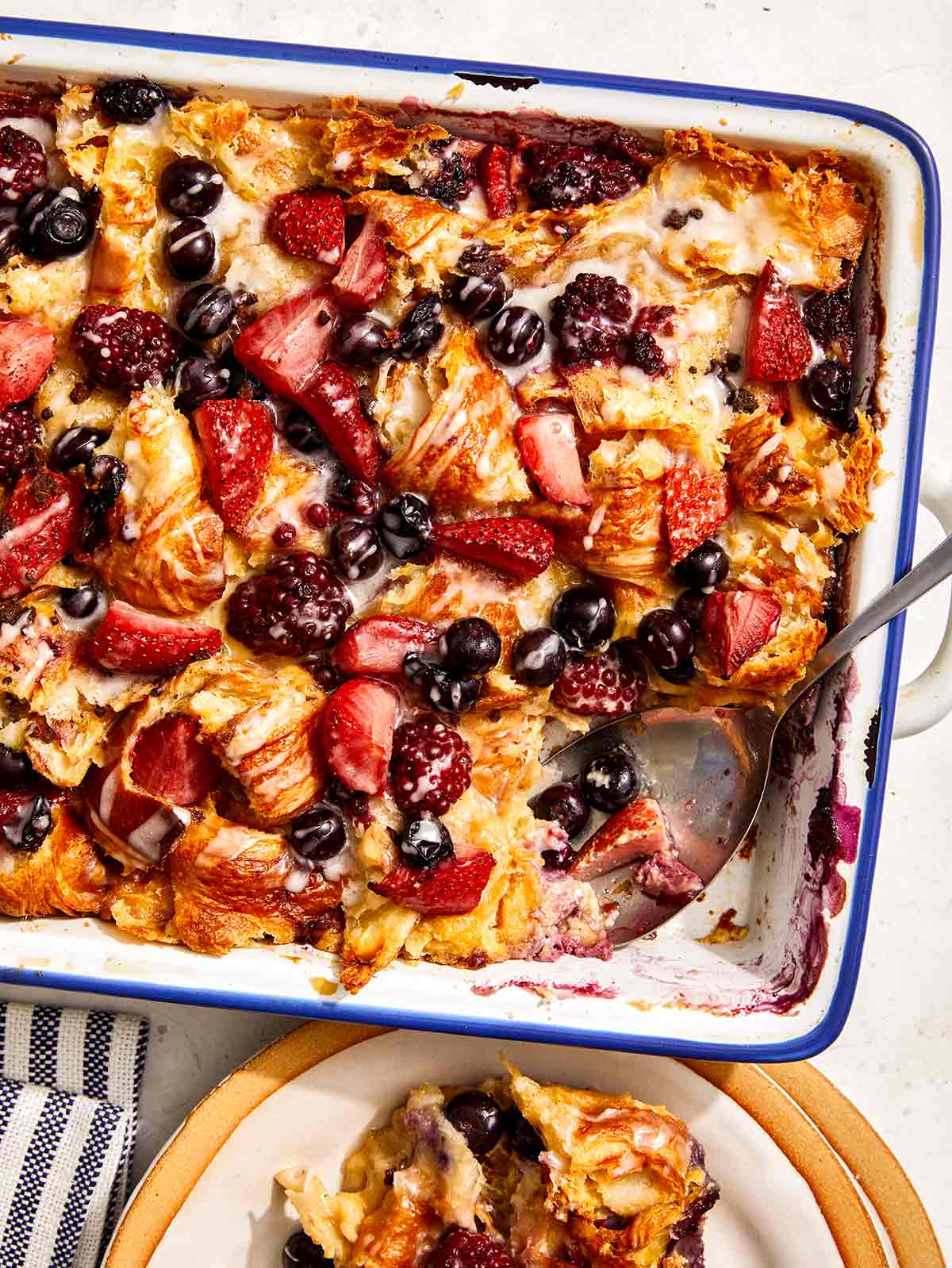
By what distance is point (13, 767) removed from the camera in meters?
2.45

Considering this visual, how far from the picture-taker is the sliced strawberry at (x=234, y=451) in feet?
7.80

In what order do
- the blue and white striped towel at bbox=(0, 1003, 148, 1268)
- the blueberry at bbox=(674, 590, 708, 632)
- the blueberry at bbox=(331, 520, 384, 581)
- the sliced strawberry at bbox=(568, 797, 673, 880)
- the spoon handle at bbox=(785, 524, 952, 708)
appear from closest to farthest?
1. the spoon handle at bbox=(785, 524, 952, 708)
2. the blueberry at bbox=(331, 520, 384, 581)
3. the blueberry at bbox=(674, 590, 708, 632)
4. the sliced strawberry at bbox=(568, 797, 673, 880)
5. the blue and white striped towel at bbox=(0, 1003, 148, 1268)

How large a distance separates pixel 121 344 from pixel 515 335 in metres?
0.80

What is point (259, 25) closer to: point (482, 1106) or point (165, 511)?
point (165, 511)

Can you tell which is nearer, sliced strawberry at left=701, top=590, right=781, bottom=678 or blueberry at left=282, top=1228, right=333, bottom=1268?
sliced strawberry at left=701, top=590, right=781, bottom=678

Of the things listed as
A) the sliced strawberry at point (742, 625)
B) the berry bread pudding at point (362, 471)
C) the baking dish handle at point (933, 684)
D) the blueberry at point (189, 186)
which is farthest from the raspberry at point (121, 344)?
the baking dish handle at point (933, 684)

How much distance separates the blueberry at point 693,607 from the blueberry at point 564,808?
48 centimetres

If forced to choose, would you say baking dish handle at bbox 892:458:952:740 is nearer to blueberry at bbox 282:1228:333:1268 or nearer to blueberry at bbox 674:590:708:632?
blueberry at bbox 674:590:708:632

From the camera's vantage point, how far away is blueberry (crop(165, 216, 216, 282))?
241 centimetres

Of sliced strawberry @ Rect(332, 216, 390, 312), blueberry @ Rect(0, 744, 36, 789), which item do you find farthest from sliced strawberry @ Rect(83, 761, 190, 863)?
sliced strawberry @ Rect(332, 216, 390, 312)

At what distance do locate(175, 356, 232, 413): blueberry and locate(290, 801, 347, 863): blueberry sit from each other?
2.87 feet

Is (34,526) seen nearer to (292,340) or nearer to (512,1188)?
(292,340)

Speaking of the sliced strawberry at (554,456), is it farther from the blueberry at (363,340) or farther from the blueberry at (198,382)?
the blueberry at (198,382)

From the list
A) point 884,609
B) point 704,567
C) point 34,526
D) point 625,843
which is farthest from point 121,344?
point 884,609
